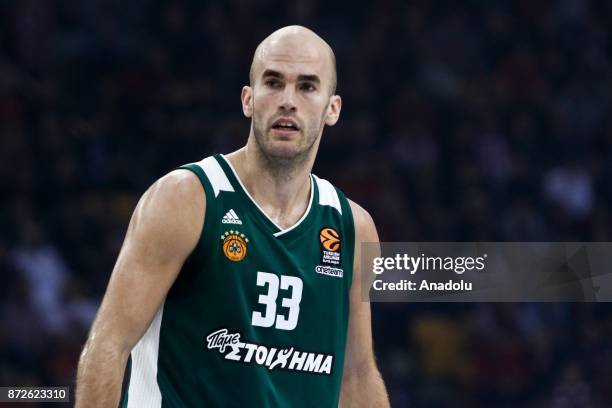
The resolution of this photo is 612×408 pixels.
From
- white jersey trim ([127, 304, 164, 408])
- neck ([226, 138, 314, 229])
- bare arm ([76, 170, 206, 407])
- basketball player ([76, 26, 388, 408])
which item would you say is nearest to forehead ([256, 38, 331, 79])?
basketball player ([76, 26, 388, 408])

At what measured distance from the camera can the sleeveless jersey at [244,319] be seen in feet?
11.2

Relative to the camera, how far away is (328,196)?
157 inches

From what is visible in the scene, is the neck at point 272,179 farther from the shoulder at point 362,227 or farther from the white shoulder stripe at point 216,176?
the shoulder at point 362,227

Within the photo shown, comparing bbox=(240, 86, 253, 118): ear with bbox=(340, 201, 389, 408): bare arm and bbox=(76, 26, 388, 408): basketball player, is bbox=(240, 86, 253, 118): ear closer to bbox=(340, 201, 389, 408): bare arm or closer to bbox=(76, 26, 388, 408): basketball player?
bbox=(76, 26, 388, 408): basketball player

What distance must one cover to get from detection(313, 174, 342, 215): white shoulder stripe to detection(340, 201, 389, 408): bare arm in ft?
0.25

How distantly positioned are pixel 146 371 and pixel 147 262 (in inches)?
16.2

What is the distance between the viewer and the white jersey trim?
3379 millimetres

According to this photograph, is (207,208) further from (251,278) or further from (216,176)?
(251,278)

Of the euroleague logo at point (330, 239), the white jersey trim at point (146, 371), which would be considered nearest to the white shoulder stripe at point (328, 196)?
the euroleague logo at point (330, 239)

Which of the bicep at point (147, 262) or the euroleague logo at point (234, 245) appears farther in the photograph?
the euroleague logo at point (234, 245)

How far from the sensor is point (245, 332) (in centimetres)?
348

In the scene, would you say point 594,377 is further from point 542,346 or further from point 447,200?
point 447,200

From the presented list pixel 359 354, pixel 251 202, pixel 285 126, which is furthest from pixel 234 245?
pixel 359 354

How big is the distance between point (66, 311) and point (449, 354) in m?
2.94
